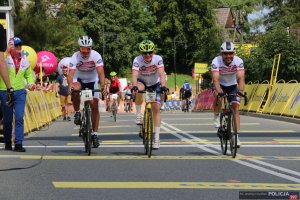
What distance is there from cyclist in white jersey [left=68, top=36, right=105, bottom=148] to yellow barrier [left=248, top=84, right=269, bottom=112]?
50.1 feet

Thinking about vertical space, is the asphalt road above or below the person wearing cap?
below

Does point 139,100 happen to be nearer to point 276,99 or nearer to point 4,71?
point 4,71

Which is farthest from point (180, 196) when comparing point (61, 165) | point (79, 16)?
point (79, 16)

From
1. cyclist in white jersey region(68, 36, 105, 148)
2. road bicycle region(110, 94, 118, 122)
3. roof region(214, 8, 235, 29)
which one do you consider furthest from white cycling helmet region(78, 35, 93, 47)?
roof region(214, 8, 235, 29)

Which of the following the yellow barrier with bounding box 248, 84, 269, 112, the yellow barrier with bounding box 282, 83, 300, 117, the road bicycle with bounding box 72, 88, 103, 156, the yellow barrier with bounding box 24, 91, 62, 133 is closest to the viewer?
the road bicycle with bounding box 72, 88, 103, 156

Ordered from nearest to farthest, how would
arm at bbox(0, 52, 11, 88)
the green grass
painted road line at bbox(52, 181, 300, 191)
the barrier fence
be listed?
painted road line at bbox(52, 181, 300, 191), arm at bbox(0, 52, 11, 88), the barrier fence, the green grass

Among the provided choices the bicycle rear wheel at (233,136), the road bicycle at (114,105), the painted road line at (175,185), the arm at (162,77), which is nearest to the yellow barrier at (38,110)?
the road bicycle at (114,105)

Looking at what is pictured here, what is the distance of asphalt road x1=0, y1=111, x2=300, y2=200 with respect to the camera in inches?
292

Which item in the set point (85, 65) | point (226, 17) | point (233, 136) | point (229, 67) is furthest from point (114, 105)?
point (226, 17)

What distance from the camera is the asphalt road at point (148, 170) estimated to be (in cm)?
743

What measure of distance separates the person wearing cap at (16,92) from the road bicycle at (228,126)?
11.1ft

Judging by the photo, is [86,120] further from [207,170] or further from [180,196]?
[180,196]

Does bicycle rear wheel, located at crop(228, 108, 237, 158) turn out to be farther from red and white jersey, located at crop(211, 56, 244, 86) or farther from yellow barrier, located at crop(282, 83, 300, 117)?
yellow barrier, located at crop(282, 83, 300, 117)

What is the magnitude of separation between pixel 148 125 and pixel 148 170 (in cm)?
193
